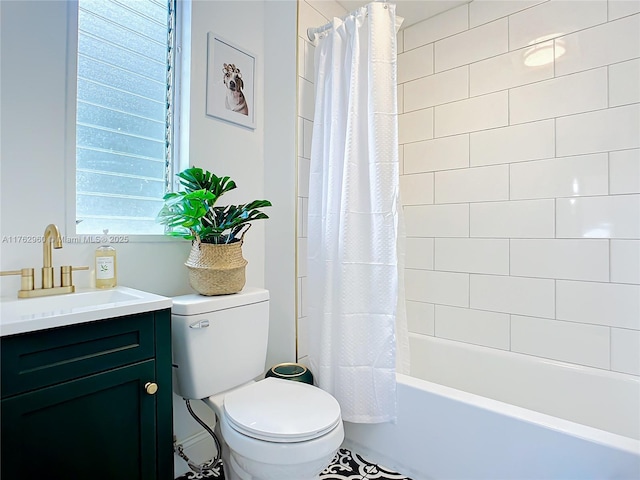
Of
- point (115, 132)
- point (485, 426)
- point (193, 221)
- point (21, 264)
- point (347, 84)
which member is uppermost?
point (347, 84)

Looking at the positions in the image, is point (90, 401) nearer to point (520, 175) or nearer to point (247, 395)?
point (247, 395)

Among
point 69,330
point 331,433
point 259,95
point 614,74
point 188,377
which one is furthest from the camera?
point 259,95

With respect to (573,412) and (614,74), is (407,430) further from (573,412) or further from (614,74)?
(614,74)

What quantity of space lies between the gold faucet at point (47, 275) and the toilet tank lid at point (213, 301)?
37cm

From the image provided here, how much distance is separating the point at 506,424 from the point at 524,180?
1243 mm

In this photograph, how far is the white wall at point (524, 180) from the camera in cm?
171

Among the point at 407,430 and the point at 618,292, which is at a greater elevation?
the point at 618,292

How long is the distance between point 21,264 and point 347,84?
1502mm

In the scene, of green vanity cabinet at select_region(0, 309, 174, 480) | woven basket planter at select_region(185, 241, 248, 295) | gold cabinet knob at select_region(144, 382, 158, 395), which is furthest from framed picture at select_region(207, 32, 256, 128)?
gold cabinet knob at select_region(144, 382, 158, 395)

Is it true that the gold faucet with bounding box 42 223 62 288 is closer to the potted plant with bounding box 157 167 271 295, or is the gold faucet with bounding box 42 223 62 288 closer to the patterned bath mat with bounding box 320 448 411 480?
the potted plant with bounding box 157 167 271 295

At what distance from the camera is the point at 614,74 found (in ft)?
5.61

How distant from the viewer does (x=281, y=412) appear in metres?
1.21

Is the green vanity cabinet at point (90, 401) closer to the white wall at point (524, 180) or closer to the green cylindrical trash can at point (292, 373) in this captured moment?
the green cylindrical trash can at point (292, 373)

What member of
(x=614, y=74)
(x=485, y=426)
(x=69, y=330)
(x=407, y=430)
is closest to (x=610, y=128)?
(x=614, y=74)
